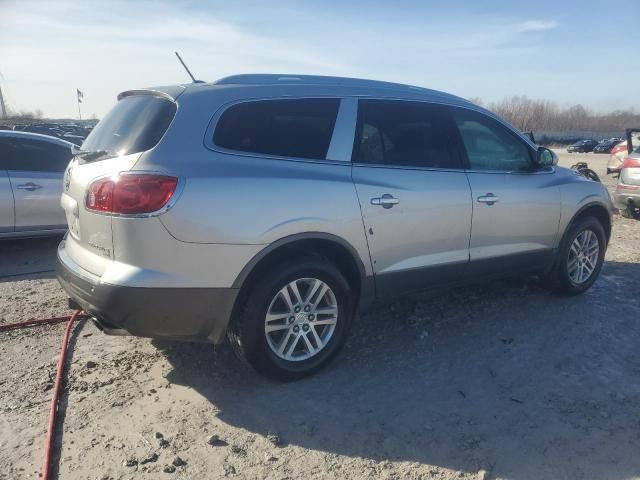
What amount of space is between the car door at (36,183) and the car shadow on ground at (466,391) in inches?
141

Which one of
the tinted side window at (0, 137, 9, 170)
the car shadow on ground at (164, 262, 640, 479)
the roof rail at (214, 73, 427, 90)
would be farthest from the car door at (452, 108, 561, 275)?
the tinted side window at (0, 137, 9, 170)

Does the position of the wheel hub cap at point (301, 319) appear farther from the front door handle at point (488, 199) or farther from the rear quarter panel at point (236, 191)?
the front door handle at point (488, 199)

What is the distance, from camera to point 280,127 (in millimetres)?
3396

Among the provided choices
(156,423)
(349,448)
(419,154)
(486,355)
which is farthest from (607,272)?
(156,423)

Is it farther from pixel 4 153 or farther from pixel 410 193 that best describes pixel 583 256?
pixel 4 153

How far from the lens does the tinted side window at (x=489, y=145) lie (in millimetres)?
4347

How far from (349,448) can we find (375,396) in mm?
562

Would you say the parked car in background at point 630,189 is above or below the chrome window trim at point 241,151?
below

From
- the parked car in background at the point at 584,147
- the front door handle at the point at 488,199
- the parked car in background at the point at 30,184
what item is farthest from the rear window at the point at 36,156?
the parked car in background at the point at 584,147

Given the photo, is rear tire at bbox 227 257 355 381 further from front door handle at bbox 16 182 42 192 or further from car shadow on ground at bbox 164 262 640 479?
front door handle at bbox 16 182 42 192

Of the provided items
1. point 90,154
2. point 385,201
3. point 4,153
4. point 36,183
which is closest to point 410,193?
point 385,201

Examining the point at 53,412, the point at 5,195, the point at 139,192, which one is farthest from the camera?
the point at 5,195

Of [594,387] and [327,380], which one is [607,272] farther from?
[327,380]

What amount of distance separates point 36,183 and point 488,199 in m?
5.24
